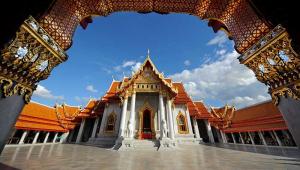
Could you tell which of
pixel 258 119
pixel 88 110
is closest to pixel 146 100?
pixel 88 110

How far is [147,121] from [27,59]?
1195 centimetres

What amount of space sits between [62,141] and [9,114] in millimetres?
18251

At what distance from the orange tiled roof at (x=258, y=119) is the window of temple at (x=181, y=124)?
5.57 meters

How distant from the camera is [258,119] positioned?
42.0 feet

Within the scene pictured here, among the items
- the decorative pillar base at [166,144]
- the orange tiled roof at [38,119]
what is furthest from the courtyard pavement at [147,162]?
the orange tiled roof at [38,119]

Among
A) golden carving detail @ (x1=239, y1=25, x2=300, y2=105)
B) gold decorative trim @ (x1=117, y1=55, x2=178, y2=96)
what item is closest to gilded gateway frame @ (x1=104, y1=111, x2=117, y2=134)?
gold decorative trim @ (x1=117, y1=55, x2=178, y2=96)

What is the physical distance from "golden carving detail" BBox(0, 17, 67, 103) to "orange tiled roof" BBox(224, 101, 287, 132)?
13.7 metres

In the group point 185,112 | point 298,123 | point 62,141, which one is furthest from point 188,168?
point 62,141

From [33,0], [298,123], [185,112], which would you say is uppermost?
[185,112]

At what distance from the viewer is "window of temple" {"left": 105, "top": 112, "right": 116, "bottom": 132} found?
1371cm

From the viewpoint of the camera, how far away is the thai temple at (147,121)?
35.6 feet

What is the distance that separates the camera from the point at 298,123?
201cm

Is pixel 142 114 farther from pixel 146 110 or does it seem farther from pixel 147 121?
pixel 147 121

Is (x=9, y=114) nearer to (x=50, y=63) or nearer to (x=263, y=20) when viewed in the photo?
(x=50, y=63)
